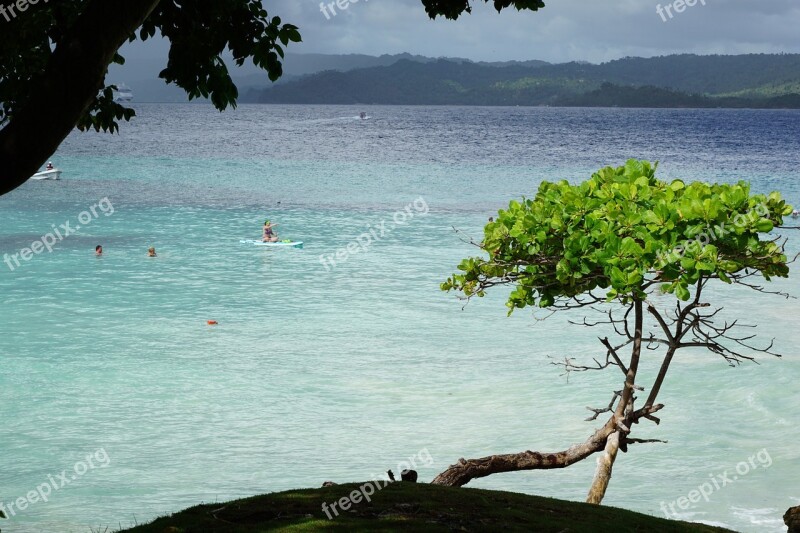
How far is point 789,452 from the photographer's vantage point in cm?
1770

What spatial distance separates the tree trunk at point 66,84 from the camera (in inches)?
202

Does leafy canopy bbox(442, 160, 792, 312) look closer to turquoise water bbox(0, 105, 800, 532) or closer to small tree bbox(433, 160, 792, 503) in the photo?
small tree bbox(433, 160, 792, 503)

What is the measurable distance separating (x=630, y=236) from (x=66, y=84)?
4606 mm
